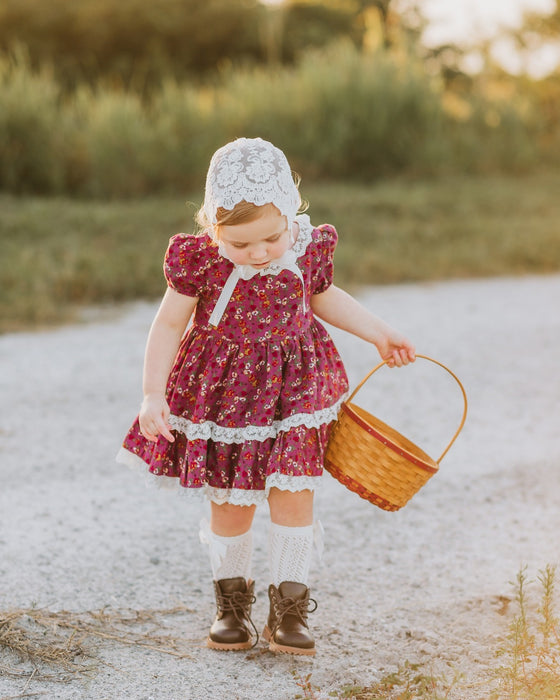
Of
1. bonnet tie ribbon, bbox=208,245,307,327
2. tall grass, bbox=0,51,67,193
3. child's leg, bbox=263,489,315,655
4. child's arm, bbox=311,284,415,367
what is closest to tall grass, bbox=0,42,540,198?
tall grass, bbox=0,51,67,193

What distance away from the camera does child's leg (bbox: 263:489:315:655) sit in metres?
2.33

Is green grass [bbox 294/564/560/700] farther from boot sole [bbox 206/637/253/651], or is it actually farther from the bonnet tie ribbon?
the bonnet tie ribbon

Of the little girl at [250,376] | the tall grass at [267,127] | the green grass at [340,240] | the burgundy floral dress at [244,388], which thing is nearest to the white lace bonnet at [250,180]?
the little girl at [250,376]

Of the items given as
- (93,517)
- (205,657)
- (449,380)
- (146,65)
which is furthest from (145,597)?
(146,65)

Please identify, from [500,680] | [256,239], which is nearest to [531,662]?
[500,680]

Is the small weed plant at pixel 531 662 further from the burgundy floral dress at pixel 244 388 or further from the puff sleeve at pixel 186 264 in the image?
A: the puff sleeve at pixel 186 264

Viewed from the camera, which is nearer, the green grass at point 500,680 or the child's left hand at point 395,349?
the green grass at point 500,680

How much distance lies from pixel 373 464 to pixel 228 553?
46cm

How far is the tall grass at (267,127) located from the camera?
9.98 metres

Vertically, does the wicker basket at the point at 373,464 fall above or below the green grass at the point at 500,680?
above

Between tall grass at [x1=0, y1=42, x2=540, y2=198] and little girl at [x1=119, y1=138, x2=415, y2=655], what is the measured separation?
26.3 ft

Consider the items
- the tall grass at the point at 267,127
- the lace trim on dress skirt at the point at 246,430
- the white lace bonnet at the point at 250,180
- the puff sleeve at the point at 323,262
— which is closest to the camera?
the white lace bonnet at the point at 250,180

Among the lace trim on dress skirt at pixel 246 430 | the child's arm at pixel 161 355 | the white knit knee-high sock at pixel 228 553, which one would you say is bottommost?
the white knit knee-high sock at pixel 228 553

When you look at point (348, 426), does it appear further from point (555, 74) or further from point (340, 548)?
point (555, 74)
